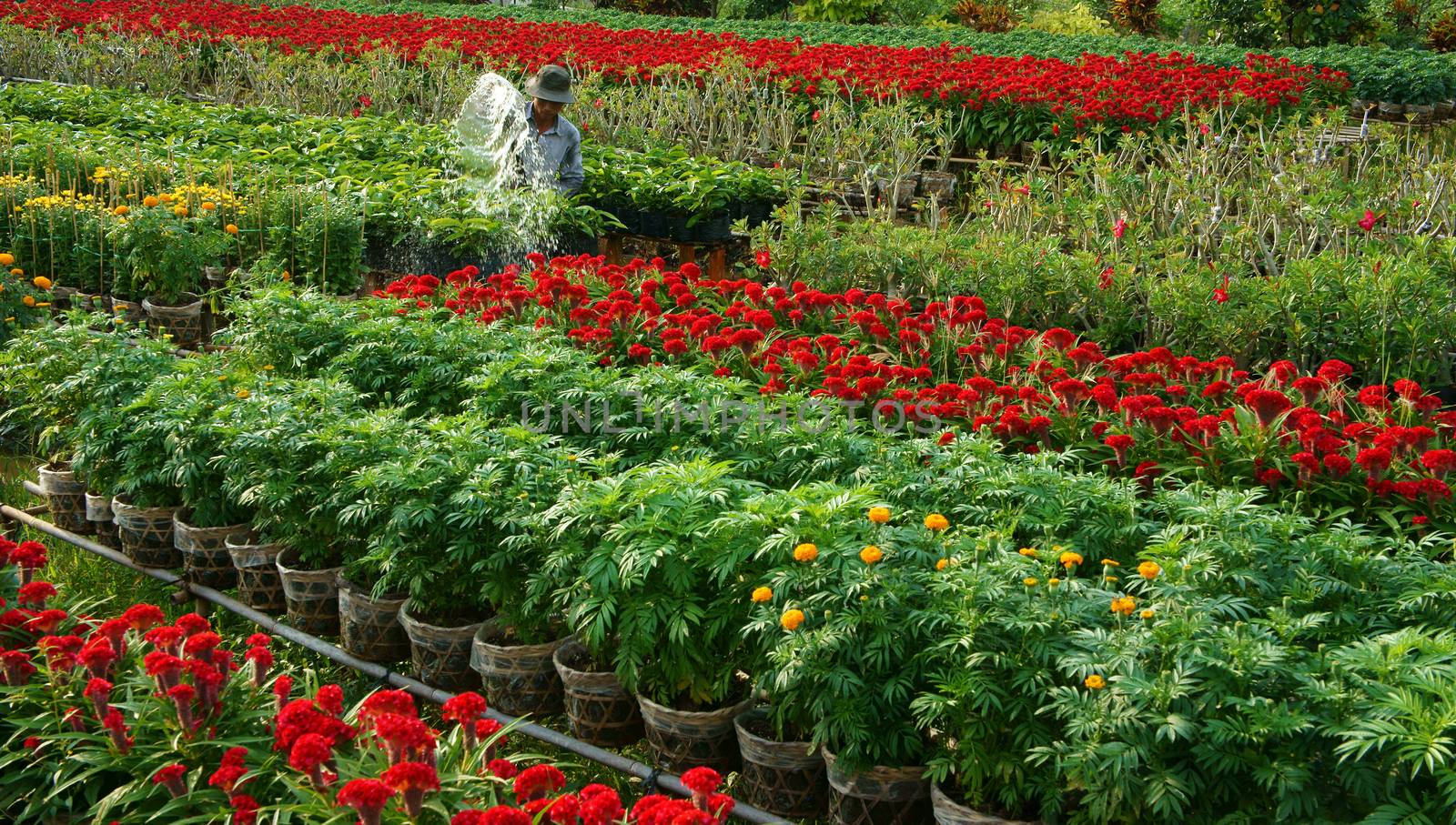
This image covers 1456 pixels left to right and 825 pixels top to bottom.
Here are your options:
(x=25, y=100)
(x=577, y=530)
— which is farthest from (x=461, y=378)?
(x=25, y=100)

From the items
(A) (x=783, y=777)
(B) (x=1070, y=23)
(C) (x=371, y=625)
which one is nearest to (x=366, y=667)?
(C) (x=371, y=625)

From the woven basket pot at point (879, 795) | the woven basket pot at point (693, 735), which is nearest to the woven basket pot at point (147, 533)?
the woven basket pot at point (693, 735)

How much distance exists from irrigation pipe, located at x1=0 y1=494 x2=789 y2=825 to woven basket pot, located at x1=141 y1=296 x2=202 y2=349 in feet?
5.27

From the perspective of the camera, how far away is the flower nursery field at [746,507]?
2479 millimetres

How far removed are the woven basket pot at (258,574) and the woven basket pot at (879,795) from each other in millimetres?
2144

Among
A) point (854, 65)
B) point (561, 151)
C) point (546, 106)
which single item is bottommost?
point (561, 151)

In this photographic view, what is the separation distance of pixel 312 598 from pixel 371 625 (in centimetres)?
31

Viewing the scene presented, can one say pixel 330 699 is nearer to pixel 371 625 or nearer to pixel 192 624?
pixel 192 624

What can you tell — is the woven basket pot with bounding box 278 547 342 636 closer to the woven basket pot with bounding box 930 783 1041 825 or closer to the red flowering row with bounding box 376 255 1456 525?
the red flowering row with bounding box 376 255 1456 525

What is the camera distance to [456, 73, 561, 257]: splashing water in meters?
7.59

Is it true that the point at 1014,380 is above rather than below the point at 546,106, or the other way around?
below

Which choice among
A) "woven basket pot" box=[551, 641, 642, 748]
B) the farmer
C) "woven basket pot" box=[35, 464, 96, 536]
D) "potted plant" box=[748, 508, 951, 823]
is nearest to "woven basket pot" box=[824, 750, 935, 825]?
"potted plant" box=[748, 508, 951, 823]

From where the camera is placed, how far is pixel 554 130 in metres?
8.47

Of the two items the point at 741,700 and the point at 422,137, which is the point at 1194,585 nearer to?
the point at 741,700
